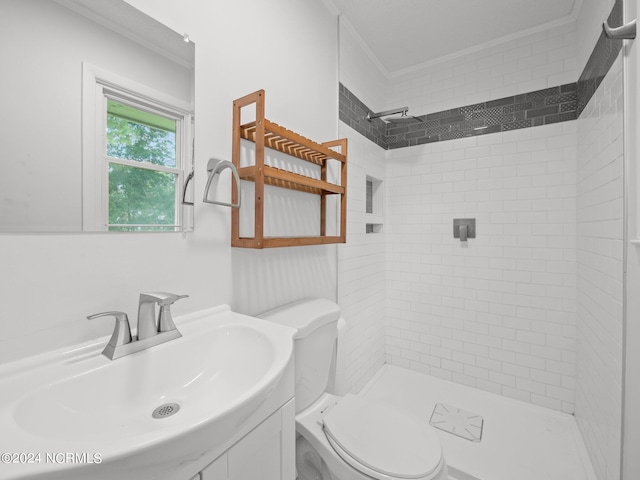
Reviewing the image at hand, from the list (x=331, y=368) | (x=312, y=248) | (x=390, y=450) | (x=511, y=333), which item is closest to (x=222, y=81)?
(x=312, y=248)

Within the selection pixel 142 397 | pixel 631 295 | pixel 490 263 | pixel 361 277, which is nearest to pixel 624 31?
pixel 631 295

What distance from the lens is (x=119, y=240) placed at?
2.80 ft

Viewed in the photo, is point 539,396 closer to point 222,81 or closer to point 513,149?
point 513,149

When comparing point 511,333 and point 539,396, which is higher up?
point 511,333

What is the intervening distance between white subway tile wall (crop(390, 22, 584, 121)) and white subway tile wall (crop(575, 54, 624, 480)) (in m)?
0.45

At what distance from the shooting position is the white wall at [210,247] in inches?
28.0

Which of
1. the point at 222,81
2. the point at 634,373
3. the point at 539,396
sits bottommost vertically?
the point at 539,396

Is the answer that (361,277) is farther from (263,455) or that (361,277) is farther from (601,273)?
(263,455)

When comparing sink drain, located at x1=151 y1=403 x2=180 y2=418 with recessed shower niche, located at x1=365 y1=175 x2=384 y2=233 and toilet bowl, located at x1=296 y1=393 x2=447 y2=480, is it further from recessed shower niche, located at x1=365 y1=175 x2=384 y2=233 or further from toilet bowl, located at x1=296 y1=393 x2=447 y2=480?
recessed shower niche, located at x1=365 y1=175 x2=384 y2=233

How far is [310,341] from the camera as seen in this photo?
1.25 m

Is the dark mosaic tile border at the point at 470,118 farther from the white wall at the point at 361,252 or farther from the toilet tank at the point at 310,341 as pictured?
the toilet tank at the point at 310,341

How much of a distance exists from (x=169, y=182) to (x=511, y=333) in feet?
7.73

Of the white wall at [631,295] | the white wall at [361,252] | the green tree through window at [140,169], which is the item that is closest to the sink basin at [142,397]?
the green tree through window at [140,169]

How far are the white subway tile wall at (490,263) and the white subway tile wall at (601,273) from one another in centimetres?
12
